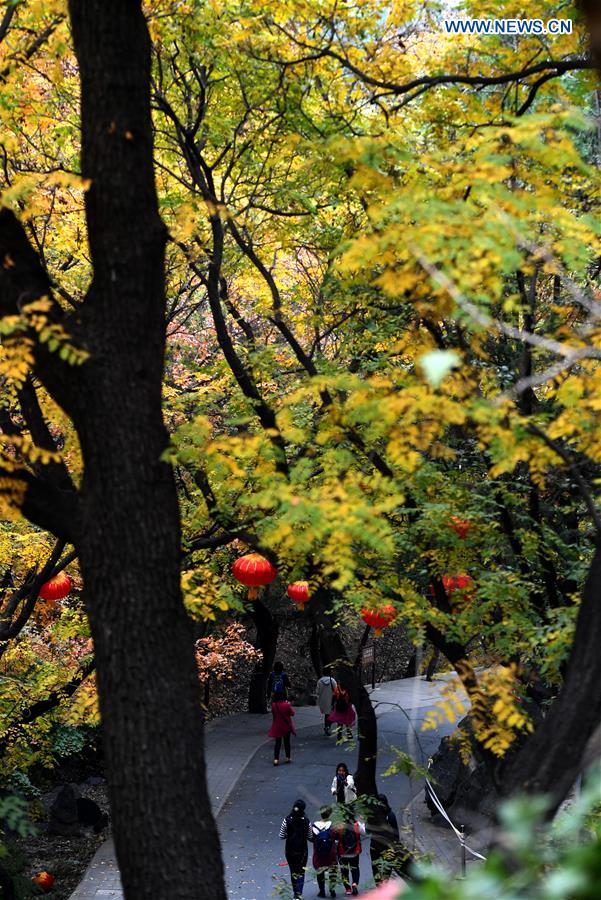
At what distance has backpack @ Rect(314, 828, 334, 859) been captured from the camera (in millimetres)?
10164

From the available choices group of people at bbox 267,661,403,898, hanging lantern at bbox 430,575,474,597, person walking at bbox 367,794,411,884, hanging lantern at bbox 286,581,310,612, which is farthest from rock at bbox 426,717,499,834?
hanging lantern at bbox 430,575,474,597

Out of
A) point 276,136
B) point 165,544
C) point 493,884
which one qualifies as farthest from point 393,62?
point 493,884

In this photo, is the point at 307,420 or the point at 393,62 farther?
the point at 307,420

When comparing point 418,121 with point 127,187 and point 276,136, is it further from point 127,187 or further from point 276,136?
point 127,187

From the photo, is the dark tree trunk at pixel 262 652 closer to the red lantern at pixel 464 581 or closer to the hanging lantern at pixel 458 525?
the red lantern at pixel 464 581

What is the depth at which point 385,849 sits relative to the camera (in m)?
9.11

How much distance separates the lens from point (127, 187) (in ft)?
14.2

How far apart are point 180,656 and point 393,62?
5.50m

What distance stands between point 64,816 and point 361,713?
23.9ft

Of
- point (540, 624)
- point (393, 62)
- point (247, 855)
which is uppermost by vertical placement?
point (393, 62)

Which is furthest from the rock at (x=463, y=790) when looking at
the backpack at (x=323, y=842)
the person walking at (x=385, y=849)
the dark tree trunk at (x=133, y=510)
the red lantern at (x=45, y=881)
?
the dark tree trunk at (x=133, y=510)

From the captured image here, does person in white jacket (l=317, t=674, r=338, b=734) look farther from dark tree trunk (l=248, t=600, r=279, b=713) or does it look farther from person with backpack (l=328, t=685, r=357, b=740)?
dark tree trunk (l=248, t=600, r=279, b=713)

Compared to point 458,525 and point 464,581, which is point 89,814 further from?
point 458,525

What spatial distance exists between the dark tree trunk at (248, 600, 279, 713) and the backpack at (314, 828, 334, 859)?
8653 mm
